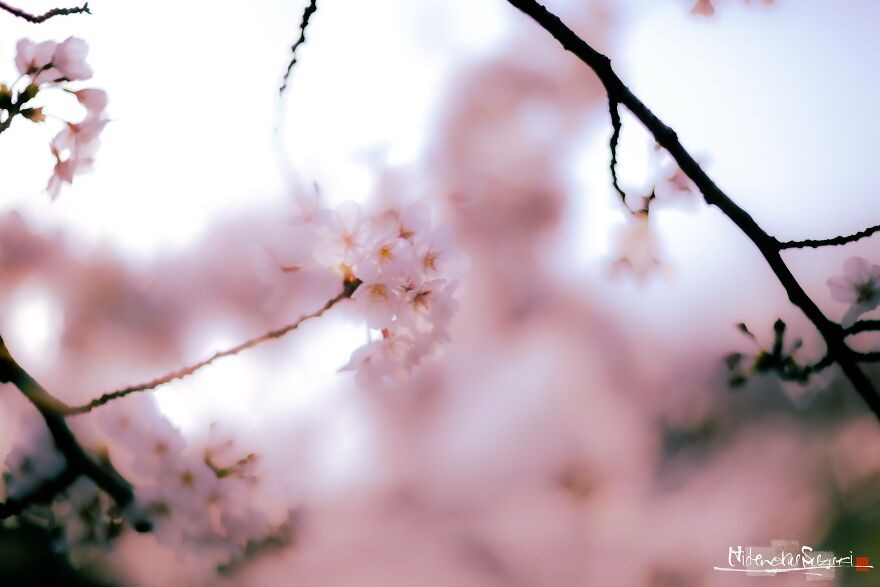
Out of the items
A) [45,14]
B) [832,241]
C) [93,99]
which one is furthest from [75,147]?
[832,241]

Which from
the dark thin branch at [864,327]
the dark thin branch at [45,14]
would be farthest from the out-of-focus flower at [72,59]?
the dark thin branch at [864,327]

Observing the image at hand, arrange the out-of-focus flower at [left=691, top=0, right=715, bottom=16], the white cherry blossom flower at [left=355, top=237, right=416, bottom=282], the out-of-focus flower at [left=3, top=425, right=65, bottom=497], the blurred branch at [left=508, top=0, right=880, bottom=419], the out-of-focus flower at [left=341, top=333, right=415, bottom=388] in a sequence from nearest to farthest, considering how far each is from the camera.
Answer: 1. the blurred branch at [left=508, top=0, right=880, bottom=419]
2. the white cherry blossom flower at [left=355, top=237, right=416, bottom=282]
3. the out-of-focus flower at [left=341, top=333, right=415, bottom=388]
4. the out-of-focus flower at [left=3, top=425, right=65, bottom=497]
5. the out-of-focus flower at [left=691, top=0, right=715, bottom=16]

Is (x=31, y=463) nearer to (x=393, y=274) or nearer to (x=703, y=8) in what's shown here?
(x=393, y=274)

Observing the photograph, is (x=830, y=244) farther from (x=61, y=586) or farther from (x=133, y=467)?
(x=61, y=586)

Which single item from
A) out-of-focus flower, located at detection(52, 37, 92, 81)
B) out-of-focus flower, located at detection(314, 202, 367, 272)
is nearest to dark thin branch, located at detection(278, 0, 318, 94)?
out-of-focus flower, located at detection(314, 202, 367, 272)

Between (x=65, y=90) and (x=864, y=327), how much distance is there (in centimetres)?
167

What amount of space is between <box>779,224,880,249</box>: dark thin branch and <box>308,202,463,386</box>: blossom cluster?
0.57 meters

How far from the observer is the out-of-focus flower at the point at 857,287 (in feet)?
4.40

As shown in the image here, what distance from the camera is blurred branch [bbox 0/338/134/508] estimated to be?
883 millimetres

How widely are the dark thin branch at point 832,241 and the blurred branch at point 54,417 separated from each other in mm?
1123

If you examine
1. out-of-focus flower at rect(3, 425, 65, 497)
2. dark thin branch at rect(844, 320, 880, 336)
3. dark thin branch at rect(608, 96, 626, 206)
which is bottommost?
out-of-focus flower at rect(3, 425, 65, 497)

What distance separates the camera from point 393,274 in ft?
3.61

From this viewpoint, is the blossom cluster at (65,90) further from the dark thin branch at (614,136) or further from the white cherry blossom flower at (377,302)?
the dark thin branch at (614,136)

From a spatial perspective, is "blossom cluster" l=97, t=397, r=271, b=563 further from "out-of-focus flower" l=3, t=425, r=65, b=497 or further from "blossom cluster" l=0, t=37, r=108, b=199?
Answer: "blossom cluster" l=0, t=37, r=108, b=199
